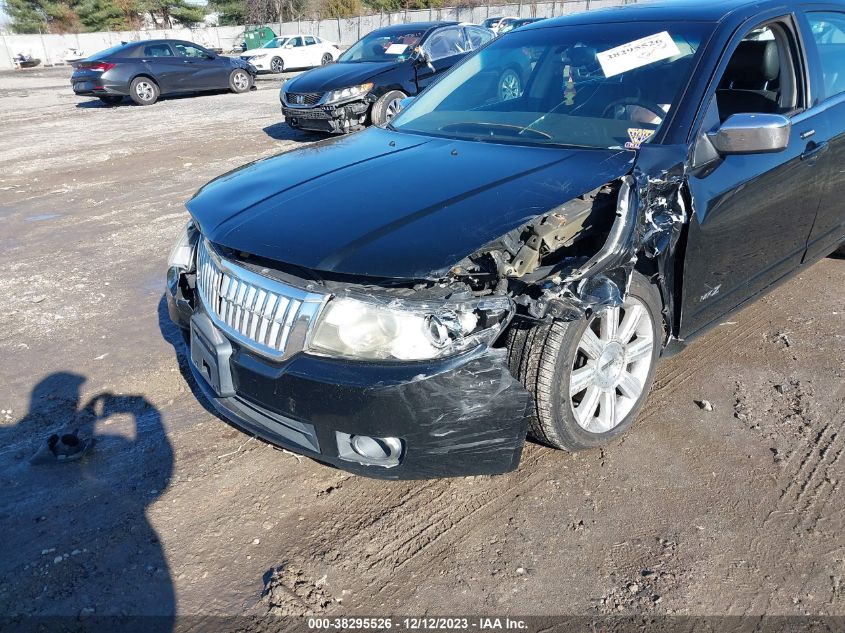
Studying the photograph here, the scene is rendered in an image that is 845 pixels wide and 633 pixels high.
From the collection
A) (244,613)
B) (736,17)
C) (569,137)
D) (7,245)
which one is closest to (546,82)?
(569,137)

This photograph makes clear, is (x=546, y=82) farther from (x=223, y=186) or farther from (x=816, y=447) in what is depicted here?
(x=816, y=447)

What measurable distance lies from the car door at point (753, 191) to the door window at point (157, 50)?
1653 centimetres

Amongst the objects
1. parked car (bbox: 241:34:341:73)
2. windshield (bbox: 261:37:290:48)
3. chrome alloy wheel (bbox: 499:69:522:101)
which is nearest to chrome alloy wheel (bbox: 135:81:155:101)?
parked car (bbox: 241:34:341:73)

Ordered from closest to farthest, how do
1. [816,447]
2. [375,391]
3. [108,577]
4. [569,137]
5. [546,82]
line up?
[375,391]
[108,577]
[816,447]
[569,137]
[546,82]

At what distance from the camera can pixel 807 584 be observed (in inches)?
86.0

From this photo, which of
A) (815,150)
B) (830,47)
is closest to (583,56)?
(815,150)

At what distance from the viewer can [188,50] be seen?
17.8 metres

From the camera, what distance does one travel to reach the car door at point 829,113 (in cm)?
361

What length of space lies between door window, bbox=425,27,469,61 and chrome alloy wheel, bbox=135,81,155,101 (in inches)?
358

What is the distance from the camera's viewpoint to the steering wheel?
3.04 metres

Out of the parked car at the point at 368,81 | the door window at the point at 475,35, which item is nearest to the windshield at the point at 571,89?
the parked car at the point at 368,81

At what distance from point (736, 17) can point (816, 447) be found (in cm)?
207

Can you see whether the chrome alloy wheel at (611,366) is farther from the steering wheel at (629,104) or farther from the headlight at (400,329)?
the steering wheel at (629,104)

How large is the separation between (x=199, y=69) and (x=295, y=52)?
828cm
